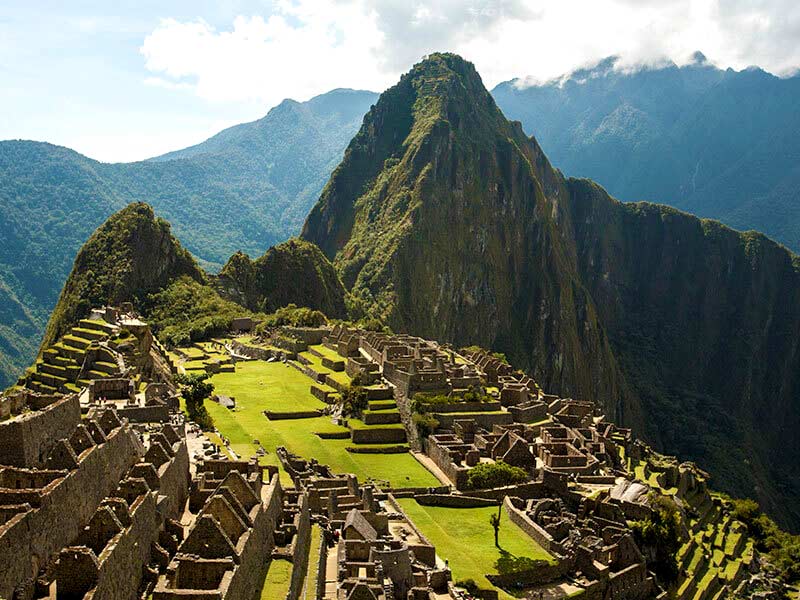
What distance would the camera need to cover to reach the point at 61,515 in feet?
60.4

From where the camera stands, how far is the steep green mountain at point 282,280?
408 ft

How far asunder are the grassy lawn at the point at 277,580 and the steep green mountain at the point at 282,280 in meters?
97.8

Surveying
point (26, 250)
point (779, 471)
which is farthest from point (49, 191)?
point (779, 471)

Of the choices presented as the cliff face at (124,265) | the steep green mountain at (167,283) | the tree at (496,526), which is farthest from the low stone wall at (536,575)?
the cliff face at (124,265)

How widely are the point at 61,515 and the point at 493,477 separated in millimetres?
29543

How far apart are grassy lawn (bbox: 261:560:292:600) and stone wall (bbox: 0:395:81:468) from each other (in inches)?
253

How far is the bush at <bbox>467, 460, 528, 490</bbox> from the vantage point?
44844mm

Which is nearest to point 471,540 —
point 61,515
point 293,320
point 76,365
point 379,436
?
point 379,436

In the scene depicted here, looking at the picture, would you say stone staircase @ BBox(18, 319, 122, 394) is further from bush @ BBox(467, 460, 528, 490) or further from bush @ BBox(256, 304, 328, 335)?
bush @ BBox(256, 304, 328, 335)

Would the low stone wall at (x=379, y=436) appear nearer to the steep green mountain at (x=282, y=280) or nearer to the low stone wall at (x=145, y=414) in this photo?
the low stone wall at (x=145, y=414)

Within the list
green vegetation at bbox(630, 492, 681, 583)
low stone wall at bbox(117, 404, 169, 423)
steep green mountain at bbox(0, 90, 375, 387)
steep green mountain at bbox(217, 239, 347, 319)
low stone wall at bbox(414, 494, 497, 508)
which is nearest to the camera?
low stone wall at bbox(117, 404, 169, 423)

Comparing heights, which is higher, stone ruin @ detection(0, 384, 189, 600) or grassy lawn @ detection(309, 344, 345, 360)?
stone ruin @ detection(0, 384, 189, 600)

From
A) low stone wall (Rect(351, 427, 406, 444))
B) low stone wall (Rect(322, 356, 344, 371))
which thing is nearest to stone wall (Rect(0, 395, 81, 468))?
low stone wall (Rect(351, 427, 406, 444))

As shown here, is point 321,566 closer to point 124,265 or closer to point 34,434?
point 34,434
